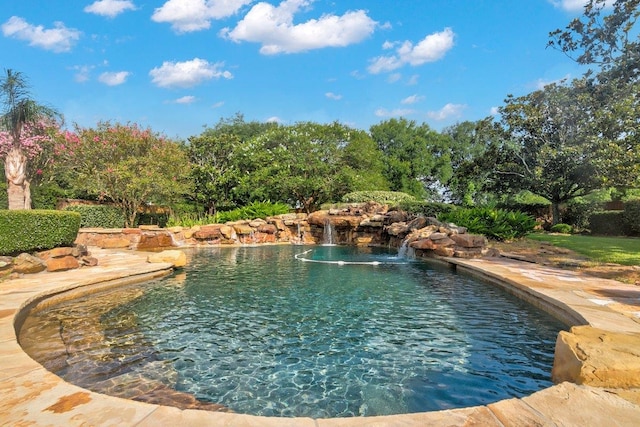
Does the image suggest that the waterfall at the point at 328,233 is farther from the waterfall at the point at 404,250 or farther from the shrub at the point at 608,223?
the shrub at the point at 608,223

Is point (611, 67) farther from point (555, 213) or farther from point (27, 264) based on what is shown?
point (27, 264)

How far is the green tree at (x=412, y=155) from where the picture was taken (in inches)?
1398

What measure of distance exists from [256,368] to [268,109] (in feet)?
109

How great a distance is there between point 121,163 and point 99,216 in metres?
2.98

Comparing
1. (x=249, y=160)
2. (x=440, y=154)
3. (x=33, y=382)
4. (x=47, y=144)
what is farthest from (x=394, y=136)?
(x=33, y=382)

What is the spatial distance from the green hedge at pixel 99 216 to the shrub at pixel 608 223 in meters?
24.5

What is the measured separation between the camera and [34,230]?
8.73m

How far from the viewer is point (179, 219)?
836 inches

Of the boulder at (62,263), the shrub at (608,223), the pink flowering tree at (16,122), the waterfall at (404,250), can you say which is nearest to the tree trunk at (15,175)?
the pink flowering tree at (16,122)

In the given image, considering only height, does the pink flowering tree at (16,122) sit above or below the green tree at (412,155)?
below

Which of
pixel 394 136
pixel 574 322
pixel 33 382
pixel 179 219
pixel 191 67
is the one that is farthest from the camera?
pixel 394 136

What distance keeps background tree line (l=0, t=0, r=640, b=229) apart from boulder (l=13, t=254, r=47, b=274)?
3615 mm

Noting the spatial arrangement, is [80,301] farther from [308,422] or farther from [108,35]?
[108,35]

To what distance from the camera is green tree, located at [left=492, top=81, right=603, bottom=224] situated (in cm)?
1831
